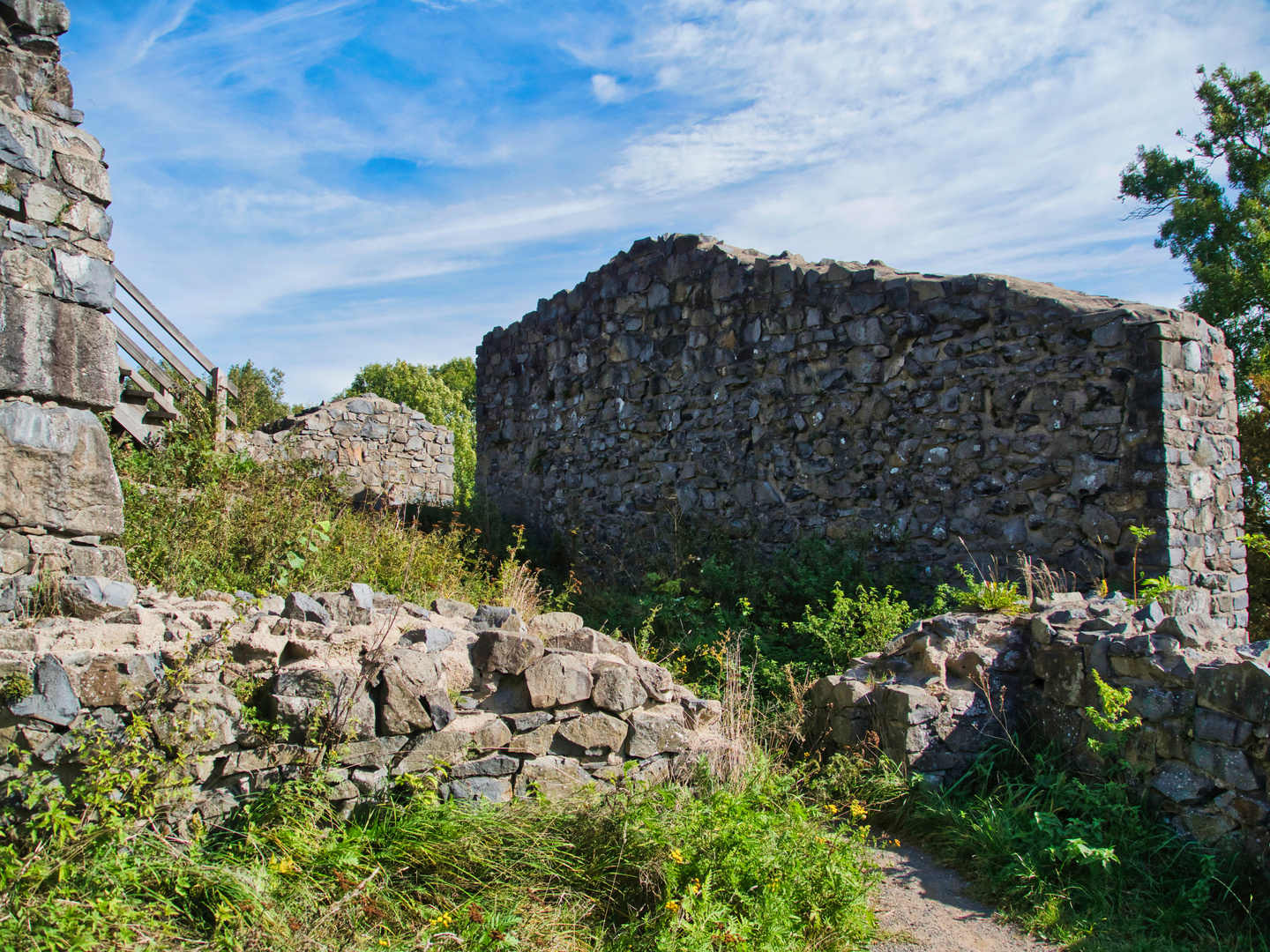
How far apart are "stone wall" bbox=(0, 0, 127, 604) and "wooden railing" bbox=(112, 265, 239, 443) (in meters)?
3.58

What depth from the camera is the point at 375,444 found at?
567 inches

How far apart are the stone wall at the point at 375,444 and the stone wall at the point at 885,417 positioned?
13.0ft

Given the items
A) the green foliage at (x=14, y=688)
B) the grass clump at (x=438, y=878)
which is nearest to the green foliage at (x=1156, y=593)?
the grass clump at (x=438, y=878)

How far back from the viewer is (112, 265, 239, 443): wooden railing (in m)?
8.20

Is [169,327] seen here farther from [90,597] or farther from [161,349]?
[90,597]

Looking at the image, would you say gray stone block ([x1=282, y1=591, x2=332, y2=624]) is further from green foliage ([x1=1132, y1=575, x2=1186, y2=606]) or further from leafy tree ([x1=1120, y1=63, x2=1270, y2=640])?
leafy tree ([x1=1120, y1=63, x2=1270, y2=640])

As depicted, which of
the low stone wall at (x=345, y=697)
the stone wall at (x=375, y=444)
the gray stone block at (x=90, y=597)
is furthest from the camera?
the stone wall at (x=375, y=444)

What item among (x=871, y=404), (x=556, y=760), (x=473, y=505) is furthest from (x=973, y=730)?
(x=473, y=505)

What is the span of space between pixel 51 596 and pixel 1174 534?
717cm

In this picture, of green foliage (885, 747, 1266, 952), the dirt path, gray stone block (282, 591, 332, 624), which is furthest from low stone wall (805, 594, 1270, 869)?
gray stone block (282, 591, 332, 624)

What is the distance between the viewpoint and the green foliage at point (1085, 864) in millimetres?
3387

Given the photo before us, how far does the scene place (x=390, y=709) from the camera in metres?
3.71

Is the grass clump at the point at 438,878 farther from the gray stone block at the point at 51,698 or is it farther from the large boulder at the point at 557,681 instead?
the large boulder at the point at 557,681

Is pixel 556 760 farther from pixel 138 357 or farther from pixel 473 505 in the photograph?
pixel 473 505
